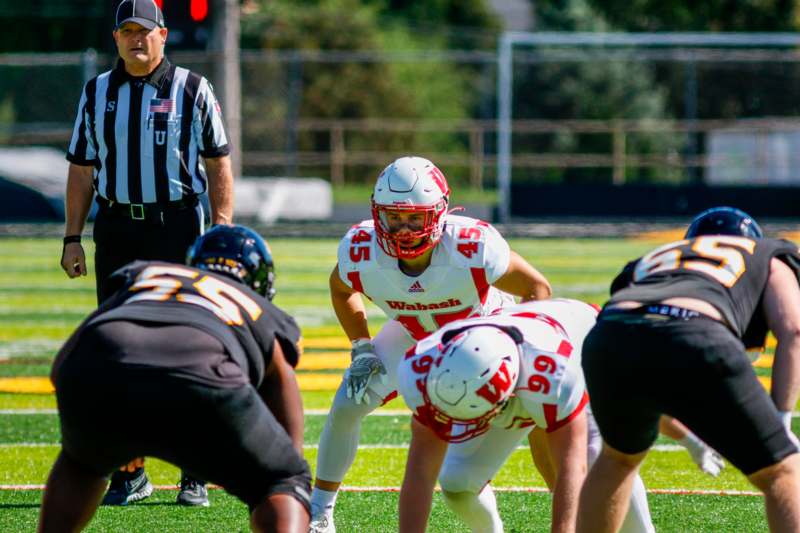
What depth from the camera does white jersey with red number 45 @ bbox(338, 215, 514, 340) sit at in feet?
14.8

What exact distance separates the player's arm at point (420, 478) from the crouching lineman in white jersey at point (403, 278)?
76 centimetres

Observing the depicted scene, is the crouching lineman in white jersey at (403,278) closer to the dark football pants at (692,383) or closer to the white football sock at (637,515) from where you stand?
the white football sock at (637,515)

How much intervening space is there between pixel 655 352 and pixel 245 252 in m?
1.16

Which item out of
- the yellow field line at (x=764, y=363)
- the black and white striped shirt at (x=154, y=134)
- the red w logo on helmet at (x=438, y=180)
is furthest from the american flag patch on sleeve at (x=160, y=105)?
the yellow field line at (x=764, y=363)

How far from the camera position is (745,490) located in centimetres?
526

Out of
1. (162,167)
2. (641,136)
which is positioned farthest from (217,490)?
(641,136)

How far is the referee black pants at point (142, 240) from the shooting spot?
5.16 m

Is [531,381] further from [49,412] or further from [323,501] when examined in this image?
[49,412]

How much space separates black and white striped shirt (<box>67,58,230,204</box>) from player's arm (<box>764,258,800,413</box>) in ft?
8.23

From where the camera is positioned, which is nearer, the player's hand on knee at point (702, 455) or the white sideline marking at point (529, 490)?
the player's hand on knee at point (702, 455)

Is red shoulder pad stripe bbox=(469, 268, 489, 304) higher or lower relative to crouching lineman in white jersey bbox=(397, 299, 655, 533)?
higher

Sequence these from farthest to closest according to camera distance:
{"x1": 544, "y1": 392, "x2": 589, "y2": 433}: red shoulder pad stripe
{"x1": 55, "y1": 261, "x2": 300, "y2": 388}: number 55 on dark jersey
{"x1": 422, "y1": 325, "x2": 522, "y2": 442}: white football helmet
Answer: {"x1": 544, "y1": 392, "x2": 589, "y2": 433}: red shoulder pad stripe < {"x1": 422, "y1": 325, "x2": 522, "y2": 442}: white football helmet < {"x1": 55, "y1": 261, "x2": 300, "y2": 388}: number 55 on dark jersey

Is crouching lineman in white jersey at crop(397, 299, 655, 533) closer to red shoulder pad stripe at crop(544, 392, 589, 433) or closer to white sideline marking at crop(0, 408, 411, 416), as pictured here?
red shoulder pad stripe at crop(544, 392, 589, 433)

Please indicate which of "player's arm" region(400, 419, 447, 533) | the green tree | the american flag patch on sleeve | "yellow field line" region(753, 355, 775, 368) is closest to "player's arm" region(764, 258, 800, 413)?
"player's arm" region(400, 419, 447, 533)
